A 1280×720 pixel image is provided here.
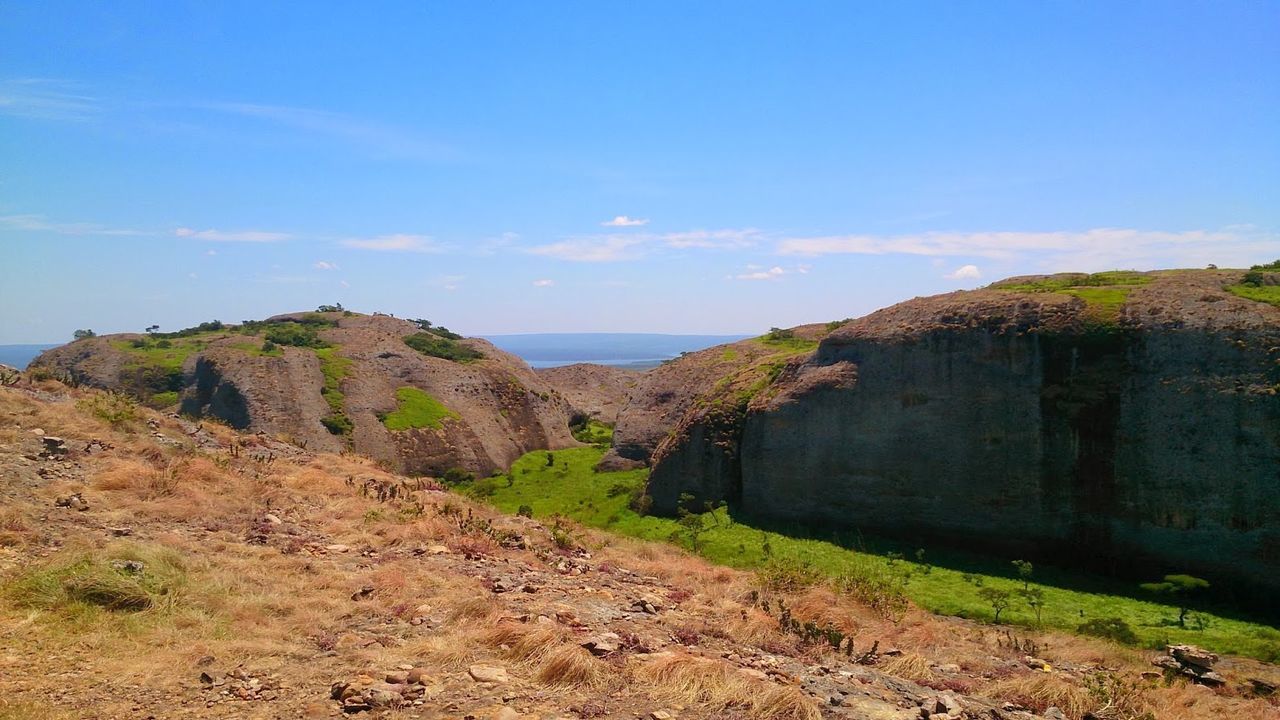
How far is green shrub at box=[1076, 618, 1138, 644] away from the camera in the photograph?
15.4 metres

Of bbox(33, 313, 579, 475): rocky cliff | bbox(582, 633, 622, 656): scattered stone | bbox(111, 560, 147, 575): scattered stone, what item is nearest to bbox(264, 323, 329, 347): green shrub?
bbox(33, 313, 579, 475): rocky cliff

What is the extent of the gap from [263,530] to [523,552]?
4930 millimetres

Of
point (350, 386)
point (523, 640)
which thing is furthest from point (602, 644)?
point (350, 386)

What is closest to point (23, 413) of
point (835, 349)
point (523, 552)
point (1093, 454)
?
point (523, 552)

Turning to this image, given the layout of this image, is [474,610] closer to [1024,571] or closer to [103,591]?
[103,591]

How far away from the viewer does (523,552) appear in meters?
16.0

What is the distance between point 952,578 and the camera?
65.0 feet

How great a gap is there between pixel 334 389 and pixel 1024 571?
107 ft

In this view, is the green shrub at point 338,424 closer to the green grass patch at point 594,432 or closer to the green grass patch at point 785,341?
the green grass patch at point 594,432

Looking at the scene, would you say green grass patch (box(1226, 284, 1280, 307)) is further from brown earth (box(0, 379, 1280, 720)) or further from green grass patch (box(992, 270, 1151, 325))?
brown earth (box(0, 379, 1280, 720))

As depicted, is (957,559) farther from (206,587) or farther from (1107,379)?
(206,587)

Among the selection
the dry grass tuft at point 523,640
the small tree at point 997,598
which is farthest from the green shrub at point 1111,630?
the dry grass tuft at point 523,640

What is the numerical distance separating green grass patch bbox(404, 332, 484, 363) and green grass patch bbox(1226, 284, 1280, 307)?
3879cm

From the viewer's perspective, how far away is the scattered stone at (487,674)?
8531mm
